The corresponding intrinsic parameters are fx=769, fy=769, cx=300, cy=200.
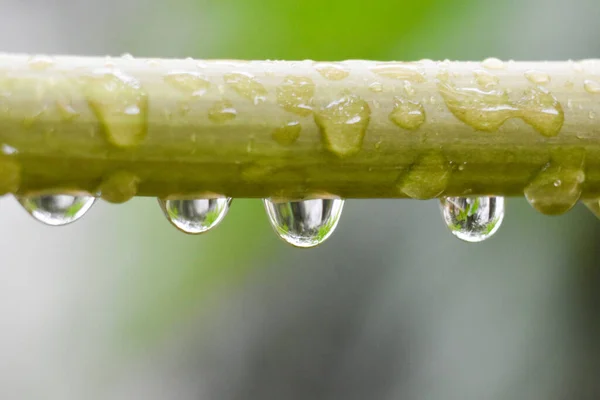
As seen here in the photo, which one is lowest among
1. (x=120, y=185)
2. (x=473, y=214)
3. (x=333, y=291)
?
(x=120, y=185)

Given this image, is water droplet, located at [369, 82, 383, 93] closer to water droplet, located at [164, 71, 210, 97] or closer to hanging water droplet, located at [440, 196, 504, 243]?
water droplet, located at [164, 71, 210, 97]

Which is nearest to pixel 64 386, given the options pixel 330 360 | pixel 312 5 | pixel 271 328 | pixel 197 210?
pixel 271 328

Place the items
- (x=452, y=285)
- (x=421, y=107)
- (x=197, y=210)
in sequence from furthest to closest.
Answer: (x=452, y=285) < (x=197, y=210) < (x=421, y=107)

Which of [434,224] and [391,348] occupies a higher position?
[434,224]

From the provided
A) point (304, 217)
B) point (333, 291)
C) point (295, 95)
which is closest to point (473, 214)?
point (304, 217)

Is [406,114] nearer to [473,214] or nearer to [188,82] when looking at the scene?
[188,82]

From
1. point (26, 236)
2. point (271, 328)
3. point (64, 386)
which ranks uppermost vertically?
point (26, 236)

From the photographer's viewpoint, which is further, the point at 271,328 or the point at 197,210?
Answer: the point at 271,328

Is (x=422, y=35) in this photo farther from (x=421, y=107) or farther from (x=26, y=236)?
(x=421, y=107)
